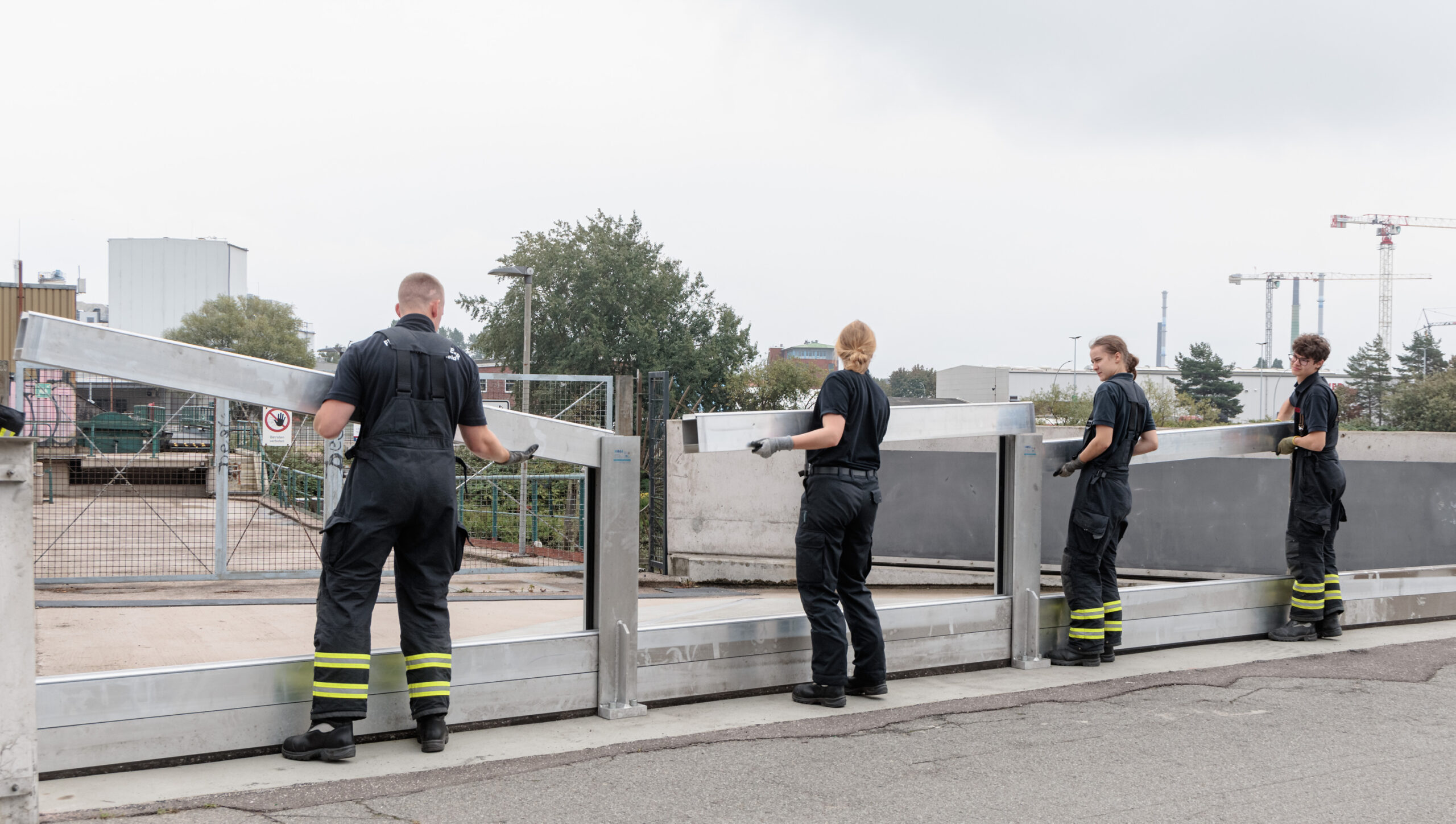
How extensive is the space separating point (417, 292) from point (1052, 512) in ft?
25.8

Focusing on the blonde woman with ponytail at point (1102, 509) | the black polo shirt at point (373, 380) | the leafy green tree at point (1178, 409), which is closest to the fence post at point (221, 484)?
the black polo shirt at point (373, 380)

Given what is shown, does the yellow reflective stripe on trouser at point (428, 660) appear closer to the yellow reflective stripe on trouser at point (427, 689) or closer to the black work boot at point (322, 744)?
the yellow reflective stripe on trouser at point (427, 689)

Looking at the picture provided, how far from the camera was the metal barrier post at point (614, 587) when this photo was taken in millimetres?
4652

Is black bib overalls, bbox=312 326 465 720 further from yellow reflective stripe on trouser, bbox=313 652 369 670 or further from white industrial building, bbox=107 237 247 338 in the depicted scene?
white industrial building, bbox=107 237 247 338

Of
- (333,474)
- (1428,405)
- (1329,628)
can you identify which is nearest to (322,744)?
(1329,628)

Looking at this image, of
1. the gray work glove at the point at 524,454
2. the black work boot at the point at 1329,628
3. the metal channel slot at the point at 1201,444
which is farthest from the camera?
the black work boot at the point at 1329,628

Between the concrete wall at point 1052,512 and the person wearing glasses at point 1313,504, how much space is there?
11.5ft

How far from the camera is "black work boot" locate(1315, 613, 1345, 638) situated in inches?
269

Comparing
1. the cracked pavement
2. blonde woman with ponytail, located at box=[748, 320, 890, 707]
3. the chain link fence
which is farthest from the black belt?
the chain link fence

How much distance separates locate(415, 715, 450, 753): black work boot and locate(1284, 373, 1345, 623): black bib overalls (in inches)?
210

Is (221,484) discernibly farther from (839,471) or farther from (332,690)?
(839,471)

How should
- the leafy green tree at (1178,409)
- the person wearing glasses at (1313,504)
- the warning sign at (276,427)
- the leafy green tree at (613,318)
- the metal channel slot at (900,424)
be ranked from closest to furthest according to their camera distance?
the metal channel slot at (900,424) → the person wearing glasses at (1313,504) → the warning sign at (276,427) → the leafy green tree at (613,318) → the leafy green tree at (1178,409)

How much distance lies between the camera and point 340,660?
3.84 m

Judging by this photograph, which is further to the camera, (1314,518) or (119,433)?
(119,433)
